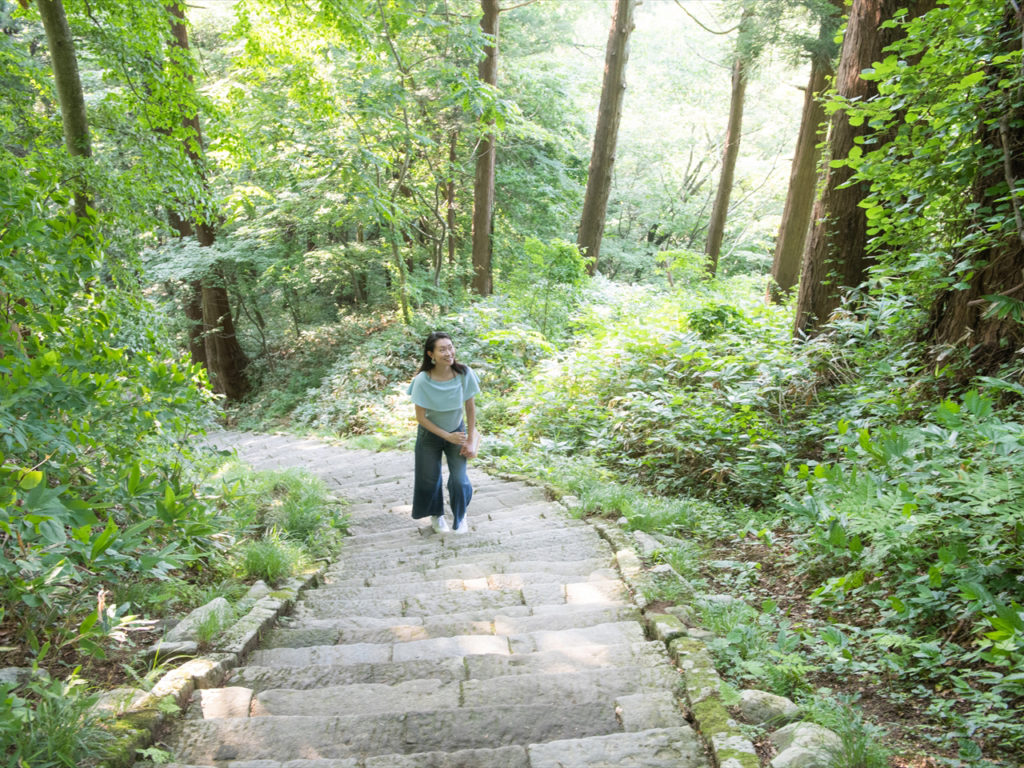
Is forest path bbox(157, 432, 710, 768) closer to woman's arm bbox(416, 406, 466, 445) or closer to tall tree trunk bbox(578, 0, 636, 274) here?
woman's arm bbox(416, 406, 466, 445)

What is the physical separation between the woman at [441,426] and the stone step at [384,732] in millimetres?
2900

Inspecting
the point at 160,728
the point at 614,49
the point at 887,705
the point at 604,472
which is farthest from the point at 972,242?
the point at 614,49

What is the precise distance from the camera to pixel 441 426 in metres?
5.38

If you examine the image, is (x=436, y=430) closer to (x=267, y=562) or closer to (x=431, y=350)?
(x=431, y=350)

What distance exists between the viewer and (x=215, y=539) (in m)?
4.23

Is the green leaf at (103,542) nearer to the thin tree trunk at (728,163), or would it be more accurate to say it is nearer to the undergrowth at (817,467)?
the undergrowth at (817,467)

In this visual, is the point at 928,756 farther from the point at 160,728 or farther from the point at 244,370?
the point at 244,370

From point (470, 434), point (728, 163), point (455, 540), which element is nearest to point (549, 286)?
point (728, 163)

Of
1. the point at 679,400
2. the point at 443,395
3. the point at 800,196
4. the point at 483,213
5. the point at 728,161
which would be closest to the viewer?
the point at 443,395

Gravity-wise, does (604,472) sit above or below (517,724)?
below

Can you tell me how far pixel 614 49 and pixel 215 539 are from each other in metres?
12.6

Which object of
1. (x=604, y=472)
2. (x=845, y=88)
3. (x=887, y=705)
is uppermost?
(x=845, y=88)

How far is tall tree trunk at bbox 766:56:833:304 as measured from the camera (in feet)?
35.0

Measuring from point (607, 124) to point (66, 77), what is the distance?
10.5 metres
